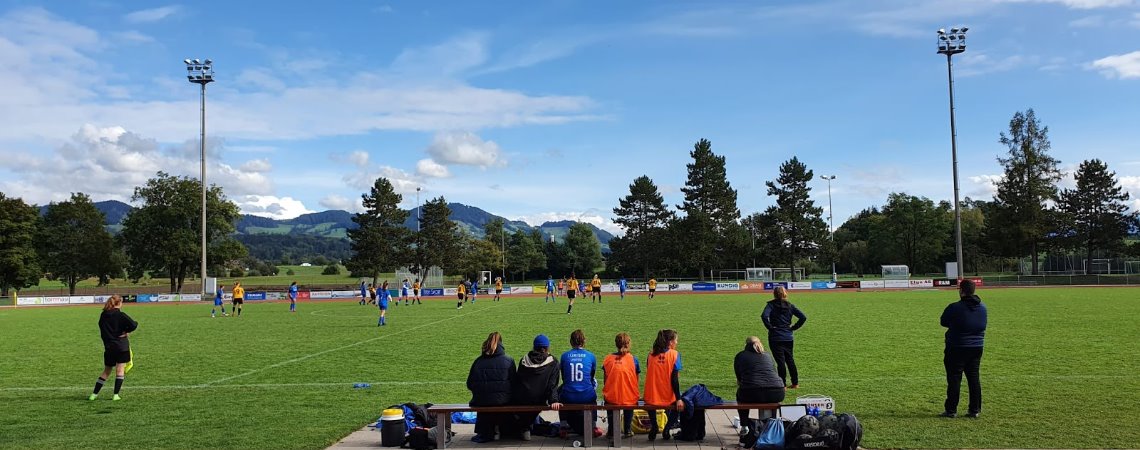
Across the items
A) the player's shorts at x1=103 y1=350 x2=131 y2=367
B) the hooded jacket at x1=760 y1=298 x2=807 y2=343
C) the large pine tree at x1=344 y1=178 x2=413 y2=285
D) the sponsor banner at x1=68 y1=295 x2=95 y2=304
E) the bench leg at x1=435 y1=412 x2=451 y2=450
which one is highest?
the large pine tree at x1=344 y1=178 x2=413 y2=285

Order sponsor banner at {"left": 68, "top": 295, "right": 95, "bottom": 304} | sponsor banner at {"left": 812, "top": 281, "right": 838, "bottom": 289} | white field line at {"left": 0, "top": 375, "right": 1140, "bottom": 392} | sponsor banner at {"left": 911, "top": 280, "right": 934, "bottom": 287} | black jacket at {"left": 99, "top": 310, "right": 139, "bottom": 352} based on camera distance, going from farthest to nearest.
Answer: sponsor banner at {"left": 812, "top": 281, "right": 838, "bottom": 289} < sponsor banner at {"left": 68, "top": 295, "right": 95, "bottom": 304} < sponsor banner at {"left": 911, "top": 280, "right": 934, "bottom": 287} < white field line at {"left": 0, "top": 375, "right": 1140, "bottom": 392} < black jacket at {"left": 99, "top": 310, "right": 139, "bottom": 352}

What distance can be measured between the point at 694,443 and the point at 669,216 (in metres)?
88.6

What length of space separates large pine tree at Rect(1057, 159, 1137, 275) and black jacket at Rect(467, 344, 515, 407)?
78.2 metres

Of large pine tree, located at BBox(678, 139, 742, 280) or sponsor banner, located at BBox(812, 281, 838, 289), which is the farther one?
large pine tree, located at BBox(678, 139, 742, 280)

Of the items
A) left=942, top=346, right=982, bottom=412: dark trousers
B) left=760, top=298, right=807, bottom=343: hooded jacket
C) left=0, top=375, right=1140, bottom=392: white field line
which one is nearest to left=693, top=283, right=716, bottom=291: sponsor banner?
left=0, top=375, right=1140, bottom=392: white field line

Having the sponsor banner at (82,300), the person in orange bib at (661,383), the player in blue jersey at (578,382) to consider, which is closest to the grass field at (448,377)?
the person in orange bib at (661,383)

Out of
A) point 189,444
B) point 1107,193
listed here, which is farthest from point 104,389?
point 1107,193

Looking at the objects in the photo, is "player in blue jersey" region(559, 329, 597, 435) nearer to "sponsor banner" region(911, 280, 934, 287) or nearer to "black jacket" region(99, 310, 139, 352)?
"black jacket" region(99, 310, 139, 352)

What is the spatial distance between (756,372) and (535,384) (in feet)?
7.97

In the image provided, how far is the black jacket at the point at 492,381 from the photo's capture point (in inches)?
321

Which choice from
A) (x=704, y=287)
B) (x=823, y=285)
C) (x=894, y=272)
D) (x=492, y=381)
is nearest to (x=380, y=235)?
(x=704, y=287)

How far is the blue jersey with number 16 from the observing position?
8.16 metres

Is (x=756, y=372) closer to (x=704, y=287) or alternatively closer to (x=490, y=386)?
(x=490, y=386)

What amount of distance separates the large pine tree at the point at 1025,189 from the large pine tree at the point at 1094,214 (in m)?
2.06
